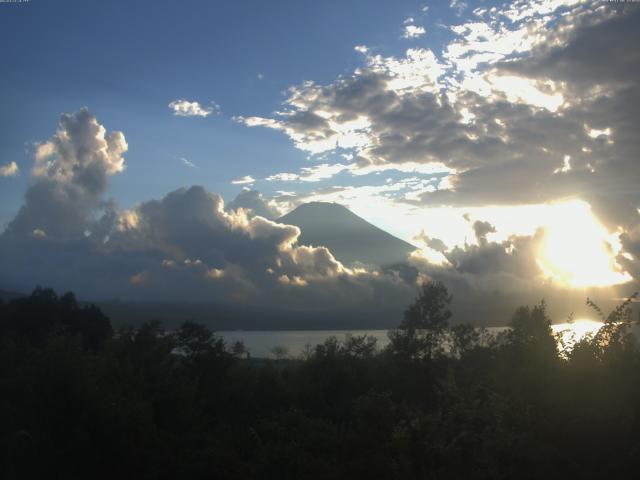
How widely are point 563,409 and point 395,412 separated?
3087 mm

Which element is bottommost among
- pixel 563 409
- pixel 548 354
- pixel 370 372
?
pixel 370 372

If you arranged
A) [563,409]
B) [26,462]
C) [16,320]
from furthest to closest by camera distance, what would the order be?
[16,320] → [26,462] → [563,409]

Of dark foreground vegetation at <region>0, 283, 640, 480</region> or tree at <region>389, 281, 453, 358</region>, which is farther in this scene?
tree at <region>389, 281, 453, 358</region>

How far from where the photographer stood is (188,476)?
42.4 ft

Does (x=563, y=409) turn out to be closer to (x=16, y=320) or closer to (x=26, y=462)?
(x=26, y=462)

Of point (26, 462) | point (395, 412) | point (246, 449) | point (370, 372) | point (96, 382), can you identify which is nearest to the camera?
point (395, 412)

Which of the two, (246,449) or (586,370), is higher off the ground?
(586,370)

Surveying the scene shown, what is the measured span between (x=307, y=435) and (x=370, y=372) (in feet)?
64.1

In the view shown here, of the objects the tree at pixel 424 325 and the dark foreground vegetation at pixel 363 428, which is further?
the tree at pixel 424 325

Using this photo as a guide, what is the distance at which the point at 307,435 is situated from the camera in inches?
494

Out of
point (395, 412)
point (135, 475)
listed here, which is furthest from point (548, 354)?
point (135, 475)

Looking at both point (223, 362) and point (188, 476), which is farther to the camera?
point (223, 362)

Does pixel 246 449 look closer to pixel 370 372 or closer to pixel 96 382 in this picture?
pixel 96 382

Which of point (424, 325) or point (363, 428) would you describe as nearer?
point (363, 428)
